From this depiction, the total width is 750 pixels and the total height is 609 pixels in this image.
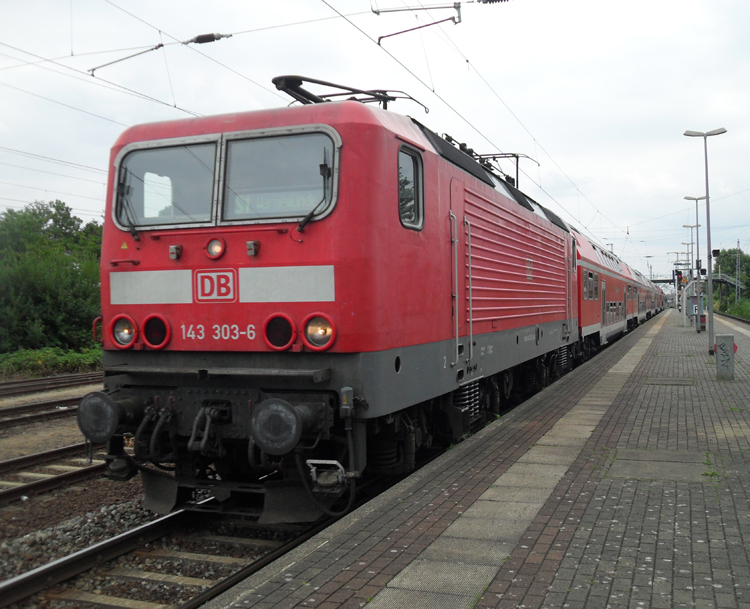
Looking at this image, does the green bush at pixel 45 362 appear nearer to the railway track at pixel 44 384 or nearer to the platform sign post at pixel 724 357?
the railway track at pixel 44 384

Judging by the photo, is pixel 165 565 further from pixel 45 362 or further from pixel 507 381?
pixel 45 362

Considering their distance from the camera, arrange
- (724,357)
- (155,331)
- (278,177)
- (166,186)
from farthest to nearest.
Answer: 1. (724,357)
2. (166,186)
3. (155,331)
4. (278,177)

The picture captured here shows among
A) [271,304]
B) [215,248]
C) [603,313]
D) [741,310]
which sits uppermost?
[215,248]

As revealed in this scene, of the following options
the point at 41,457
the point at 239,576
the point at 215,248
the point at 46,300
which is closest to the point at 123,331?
the point at 215,248

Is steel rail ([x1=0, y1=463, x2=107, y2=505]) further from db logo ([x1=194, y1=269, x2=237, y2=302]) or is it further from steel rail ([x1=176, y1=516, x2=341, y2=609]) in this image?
steel rail ([x1=176, y1=516, x2=341, y2=609])

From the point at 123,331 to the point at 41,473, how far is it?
9.35 feet

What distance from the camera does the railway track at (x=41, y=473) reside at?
21.9ft

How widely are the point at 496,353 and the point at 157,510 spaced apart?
4.64 metres

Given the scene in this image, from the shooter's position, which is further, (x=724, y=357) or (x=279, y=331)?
(x=724, y=357)

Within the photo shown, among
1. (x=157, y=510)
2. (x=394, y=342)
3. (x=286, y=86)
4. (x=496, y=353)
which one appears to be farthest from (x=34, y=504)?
(x=496, y=353)

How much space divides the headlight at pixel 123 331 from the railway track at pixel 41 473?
6.62 feet

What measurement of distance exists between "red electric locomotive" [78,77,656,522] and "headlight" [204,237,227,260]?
0.01 meters

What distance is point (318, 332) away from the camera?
525 centimetres

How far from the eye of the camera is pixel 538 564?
413cm
